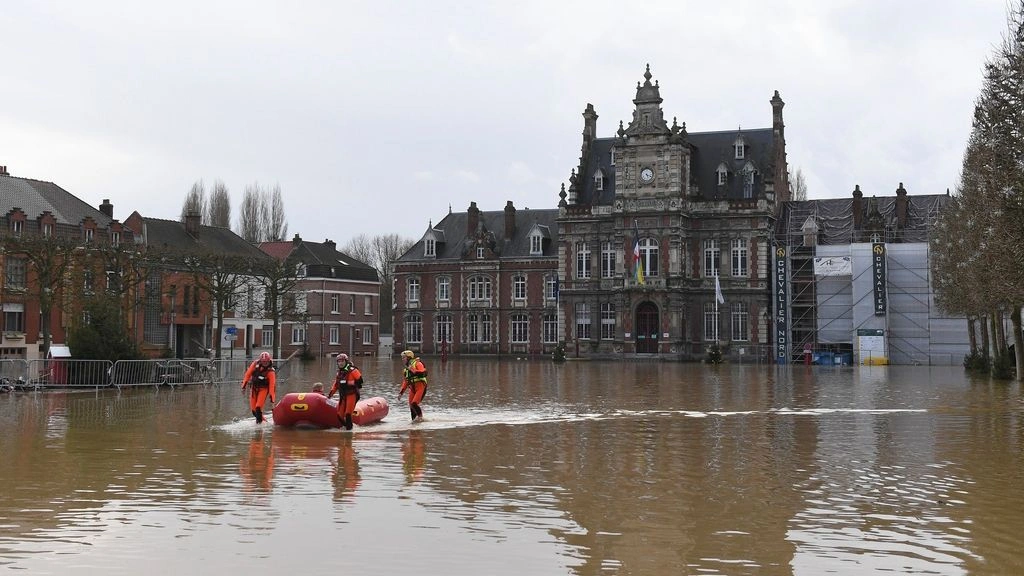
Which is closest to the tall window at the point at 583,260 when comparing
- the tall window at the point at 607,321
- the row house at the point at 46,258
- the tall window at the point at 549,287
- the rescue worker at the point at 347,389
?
the tall window at the point at 607,321

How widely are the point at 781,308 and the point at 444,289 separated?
81.5 feet

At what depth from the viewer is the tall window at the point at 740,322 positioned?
65.8 metres

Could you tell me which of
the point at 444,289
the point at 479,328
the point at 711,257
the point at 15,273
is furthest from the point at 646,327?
the point at 15,273

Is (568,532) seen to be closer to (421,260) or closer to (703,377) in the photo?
(703,377)

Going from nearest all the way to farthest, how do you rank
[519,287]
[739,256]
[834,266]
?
[834,266]
[739,256]
[519,287]

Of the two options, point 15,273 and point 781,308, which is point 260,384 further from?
point 781,308

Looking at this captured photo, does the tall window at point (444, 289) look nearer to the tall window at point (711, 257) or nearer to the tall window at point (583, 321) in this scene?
the tall window at point (583, 321)

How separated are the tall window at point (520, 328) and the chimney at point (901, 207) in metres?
24.9

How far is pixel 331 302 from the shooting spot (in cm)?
8231

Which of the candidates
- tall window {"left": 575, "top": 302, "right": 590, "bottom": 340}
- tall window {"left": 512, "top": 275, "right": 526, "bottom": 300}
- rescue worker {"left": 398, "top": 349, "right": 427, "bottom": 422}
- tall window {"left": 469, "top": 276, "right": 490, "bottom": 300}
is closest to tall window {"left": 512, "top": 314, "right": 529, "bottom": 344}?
tall window {"left": 512, "top": 275, "right": 526, "bottom": 300}

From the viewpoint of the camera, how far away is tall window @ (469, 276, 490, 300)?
7638 cm

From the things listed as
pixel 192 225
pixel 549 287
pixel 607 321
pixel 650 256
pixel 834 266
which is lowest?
pixel 607 321

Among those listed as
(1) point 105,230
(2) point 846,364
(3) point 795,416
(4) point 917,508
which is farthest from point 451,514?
(2) point 846,364

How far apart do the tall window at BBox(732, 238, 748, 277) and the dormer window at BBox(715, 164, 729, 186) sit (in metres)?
3.95
